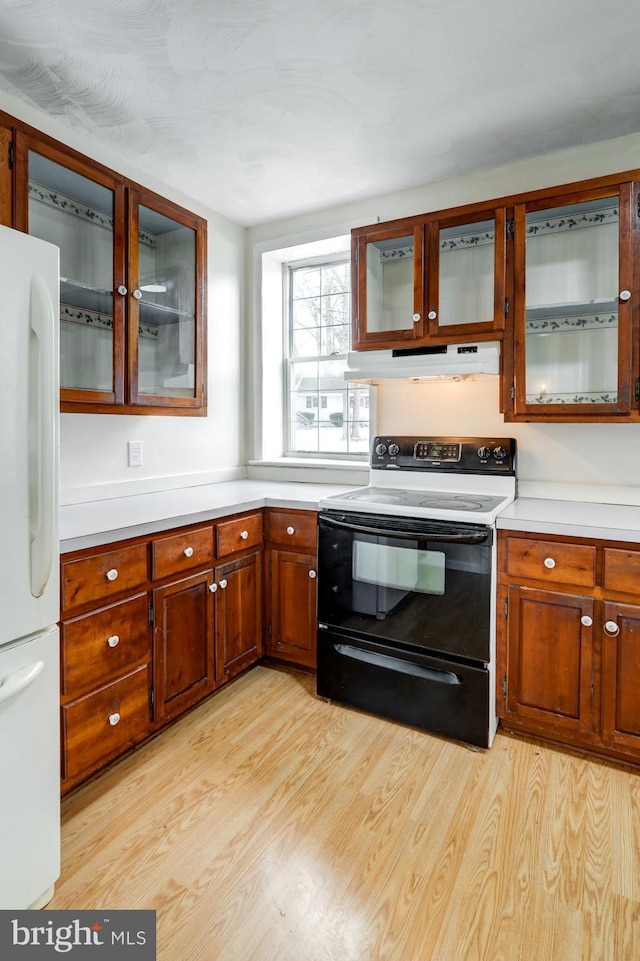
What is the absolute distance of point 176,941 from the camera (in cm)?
129

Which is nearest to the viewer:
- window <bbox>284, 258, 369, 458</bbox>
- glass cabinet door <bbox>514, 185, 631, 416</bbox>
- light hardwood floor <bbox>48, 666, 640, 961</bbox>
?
light hardwood floor <bbox>48, 666, 640, 961</bbox>

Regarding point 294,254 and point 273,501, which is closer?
point 273,501

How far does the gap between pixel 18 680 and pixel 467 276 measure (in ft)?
7.42

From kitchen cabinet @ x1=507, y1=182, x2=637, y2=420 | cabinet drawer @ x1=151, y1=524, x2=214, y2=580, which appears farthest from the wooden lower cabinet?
kitchen cabinet @ x1=507, y1=182, x2=637, y2=420

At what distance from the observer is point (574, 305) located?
2.19 meters

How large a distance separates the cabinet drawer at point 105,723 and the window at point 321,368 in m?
1.80

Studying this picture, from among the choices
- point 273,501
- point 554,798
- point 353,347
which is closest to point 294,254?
point 353,347

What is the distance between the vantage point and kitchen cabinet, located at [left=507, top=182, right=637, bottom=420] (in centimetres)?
207

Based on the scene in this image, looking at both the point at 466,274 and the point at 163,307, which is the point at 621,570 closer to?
the point at 466,274

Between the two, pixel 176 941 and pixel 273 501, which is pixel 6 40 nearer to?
pixel 273 501

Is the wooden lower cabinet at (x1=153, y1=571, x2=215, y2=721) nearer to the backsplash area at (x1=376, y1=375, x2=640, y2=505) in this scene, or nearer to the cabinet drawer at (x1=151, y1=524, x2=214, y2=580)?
the cabinet drawer at (x1=151, y1=524, x2=214, y2=580)

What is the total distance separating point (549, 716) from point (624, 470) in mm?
1109

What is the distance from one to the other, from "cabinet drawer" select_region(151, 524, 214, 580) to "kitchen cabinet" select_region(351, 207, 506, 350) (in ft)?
4.05

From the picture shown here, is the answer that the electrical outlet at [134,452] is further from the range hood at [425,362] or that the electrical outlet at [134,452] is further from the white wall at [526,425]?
the white wall at [526,425]
